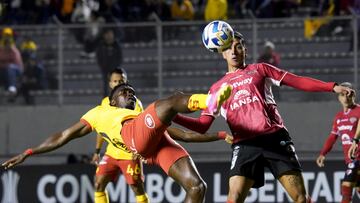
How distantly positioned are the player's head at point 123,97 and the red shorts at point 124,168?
1.54 m

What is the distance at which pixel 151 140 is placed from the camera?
37.3 feet

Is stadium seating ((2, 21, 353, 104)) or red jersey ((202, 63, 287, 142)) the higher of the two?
stadium seating ((2, 21, 353, 104))

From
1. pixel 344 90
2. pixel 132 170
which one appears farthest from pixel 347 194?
pixel 344 90

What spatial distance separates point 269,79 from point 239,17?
368 inches

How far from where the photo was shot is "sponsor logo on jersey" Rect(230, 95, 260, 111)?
1080 cm

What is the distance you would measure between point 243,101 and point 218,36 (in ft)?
2.51

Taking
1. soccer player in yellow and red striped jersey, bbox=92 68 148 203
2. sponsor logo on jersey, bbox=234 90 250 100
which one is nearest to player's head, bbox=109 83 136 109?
soccer player in yellow and red striped jersey, bbox=92 68 148 203

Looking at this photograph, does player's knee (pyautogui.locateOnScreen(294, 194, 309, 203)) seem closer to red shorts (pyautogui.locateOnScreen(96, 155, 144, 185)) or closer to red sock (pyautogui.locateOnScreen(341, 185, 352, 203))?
red shorts (pyautogui.locateOnScreen(96, 155, 144, 185))

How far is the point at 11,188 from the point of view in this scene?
18031 millimetres

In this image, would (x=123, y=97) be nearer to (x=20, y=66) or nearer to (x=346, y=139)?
(x=346, y=139)

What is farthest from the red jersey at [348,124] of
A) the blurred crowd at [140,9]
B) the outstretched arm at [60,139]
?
the outstretched arm at [60,139]

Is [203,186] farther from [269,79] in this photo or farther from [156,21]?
[156,21]

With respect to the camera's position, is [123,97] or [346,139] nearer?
[123,97]

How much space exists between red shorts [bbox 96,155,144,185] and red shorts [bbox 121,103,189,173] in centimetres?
205
